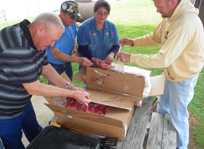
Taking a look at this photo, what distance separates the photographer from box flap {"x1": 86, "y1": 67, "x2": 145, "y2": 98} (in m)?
1.76

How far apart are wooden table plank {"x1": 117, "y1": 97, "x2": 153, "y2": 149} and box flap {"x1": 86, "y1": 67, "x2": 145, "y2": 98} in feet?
0.86

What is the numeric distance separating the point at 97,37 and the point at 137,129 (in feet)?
5.11

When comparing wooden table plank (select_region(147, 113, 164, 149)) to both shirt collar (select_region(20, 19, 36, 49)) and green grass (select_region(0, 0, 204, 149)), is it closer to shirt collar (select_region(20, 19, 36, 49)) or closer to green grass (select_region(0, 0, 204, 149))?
green grass (select_region(0, 0, 204, 149))

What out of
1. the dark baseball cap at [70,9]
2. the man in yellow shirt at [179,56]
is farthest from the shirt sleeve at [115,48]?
the dark baseball cap at [70,9]

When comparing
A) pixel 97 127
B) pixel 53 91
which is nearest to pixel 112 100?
pixel 97 127

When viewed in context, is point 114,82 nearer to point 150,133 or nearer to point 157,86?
point 157,86

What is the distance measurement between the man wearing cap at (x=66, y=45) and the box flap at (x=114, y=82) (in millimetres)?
311

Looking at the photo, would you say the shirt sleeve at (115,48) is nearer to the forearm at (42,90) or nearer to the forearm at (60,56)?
the forearm at (60,56)

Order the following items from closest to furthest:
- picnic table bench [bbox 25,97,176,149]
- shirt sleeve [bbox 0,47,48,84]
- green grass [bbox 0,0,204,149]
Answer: shirt sleeve [bbox 0,47,48,84], picnic table bench [bbox 25,97,176,149], green grass [bbox 0,0,204,149]

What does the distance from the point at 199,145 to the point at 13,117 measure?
289cm

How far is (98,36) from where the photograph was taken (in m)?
2.61

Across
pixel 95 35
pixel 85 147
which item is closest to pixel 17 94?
pixel 85 147

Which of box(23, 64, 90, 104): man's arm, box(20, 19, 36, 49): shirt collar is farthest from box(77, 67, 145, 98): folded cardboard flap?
box(20, 19, 36, 49): shirt collar

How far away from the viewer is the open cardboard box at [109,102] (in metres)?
1.52
